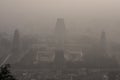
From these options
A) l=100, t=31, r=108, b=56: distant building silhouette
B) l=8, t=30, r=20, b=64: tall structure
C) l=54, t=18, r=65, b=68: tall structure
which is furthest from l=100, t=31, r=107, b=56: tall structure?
l=8, t=30, r=20, b=64: tall structure

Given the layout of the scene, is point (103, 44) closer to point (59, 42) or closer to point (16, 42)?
point (59, 42)

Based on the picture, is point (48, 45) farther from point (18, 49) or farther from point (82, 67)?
point (82, 67)

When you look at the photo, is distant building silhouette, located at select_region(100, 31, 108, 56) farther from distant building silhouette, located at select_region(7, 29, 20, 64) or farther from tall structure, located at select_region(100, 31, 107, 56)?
distant building silhouette, located at select_region(7, 29, 20, 64)

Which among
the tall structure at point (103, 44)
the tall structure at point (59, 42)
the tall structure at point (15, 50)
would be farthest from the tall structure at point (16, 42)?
the tall structure at point (103, 44)

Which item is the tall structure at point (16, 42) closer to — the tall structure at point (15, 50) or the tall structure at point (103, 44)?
the tall structure at point (15, 50)

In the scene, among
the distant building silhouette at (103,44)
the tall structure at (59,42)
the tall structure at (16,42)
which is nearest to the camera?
the tall structure at (59,42)

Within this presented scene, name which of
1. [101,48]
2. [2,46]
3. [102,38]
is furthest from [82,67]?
[2,46]

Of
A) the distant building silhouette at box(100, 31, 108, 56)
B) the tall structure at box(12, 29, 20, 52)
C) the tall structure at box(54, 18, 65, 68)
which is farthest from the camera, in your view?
the tall structure at box(12, 29, 20, 52)

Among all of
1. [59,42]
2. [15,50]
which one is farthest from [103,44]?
[15,50]

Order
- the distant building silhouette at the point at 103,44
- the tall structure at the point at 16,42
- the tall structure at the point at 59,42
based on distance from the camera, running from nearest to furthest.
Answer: the tall structure at the point at 59,42 < the distant building silhouette at the point at 103,44 < the tall structure at the point at 16,42
